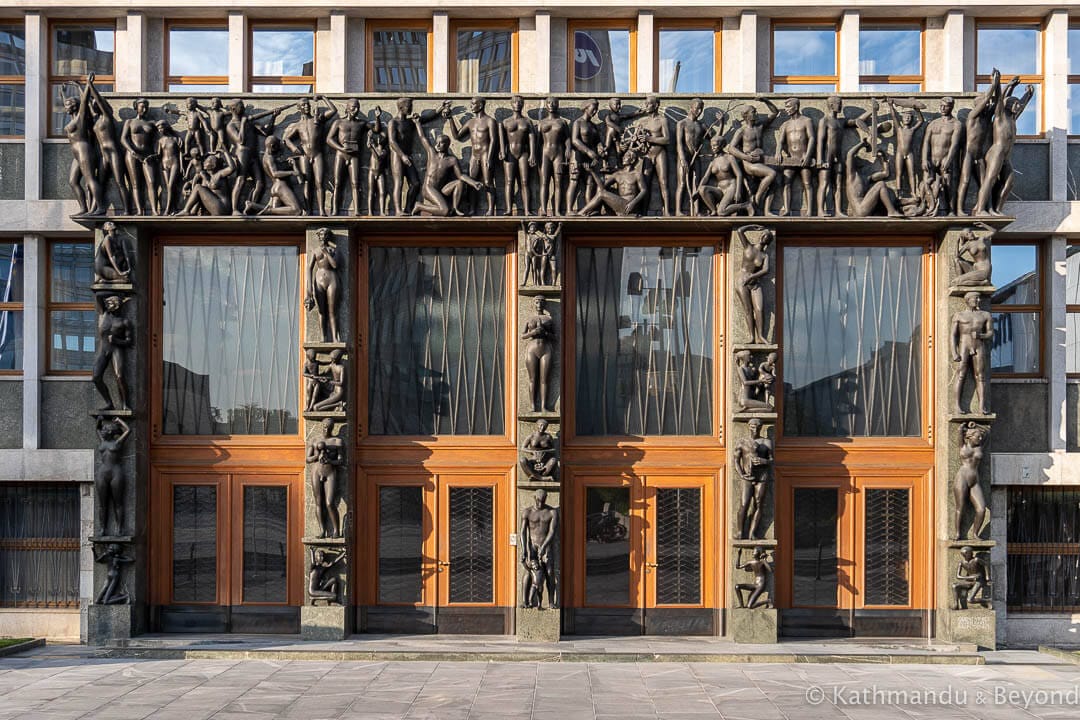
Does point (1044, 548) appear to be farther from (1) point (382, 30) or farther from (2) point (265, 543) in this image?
(1) point (382, 30)

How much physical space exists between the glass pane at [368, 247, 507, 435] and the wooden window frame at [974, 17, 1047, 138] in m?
8.93

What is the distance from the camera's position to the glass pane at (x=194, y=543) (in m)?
15.8

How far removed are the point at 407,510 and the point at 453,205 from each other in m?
5.04

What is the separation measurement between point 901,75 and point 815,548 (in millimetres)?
8195

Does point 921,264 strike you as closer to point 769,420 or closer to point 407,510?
point 769,420

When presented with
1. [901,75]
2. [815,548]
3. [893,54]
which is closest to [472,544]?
[815,548]

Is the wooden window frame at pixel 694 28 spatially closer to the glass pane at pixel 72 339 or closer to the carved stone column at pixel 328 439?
the carved stone column at pixel 328 439

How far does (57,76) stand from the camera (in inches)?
656

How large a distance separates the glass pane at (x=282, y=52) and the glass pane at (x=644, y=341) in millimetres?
5938

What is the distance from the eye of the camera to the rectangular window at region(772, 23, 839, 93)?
16.4 m

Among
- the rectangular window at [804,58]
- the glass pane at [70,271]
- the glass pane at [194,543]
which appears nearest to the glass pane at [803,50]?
the rectangular window at [804,58]

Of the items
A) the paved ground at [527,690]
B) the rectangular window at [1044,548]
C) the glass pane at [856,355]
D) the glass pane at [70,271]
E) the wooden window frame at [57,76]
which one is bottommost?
the paved ground at [527,690]

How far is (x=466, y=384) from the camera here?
1589 cm

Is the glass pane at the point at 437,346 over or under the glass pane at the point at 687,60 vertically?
under
